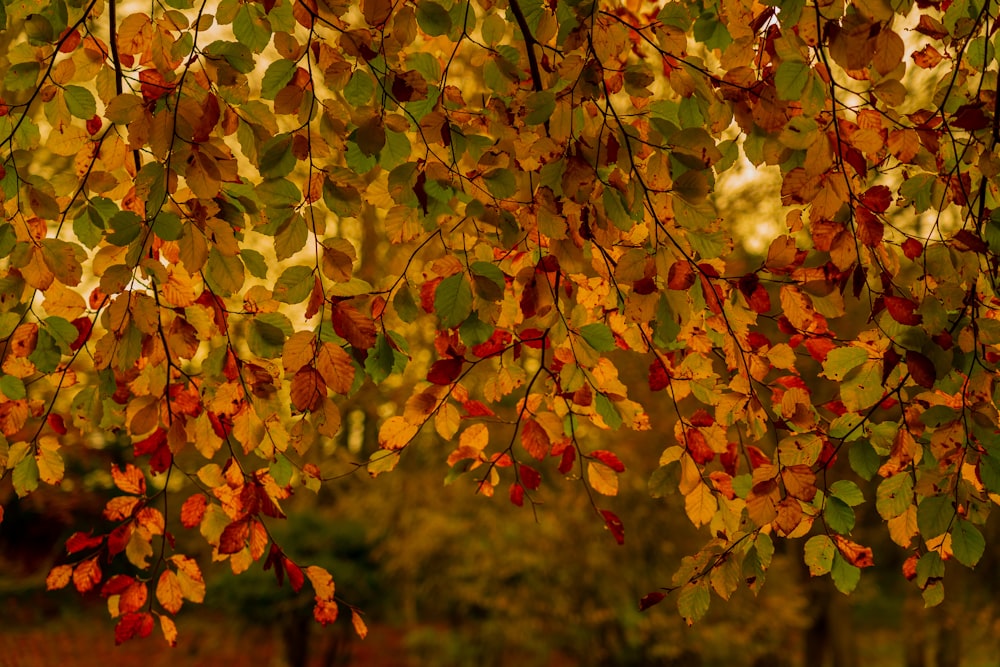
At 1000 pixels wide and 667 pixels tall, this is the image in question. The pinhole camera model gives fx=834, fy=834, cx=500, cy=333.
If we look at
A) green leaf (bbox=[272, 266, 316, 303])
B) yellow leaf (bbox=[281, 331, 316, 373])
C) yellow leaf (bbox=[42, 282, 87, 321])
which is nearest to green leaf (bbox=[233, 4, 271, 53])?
green leaf (bbox=[272, 266, 316, 303])

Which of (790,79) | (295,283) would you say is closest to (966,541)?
(790,79)

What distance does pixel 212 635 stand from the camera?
1063cm

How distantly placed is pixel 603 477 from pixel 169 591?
3.78 feet

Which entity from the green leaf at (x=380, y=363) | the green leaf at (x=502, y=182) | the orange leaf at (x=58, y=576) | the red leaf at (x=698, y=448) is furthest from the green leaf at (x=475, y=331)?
the orange leaf at (x=58, y=576)

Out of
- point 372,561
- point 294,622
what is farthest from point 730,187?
point 294,622

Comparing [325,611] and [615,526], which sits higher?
[615,526]

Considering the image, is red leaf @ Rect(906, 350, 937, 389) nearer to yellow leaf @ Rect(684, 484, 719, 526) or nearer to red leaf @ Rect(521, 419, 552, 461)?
yellow leaf @ Rect(684, 484, 719, 526)

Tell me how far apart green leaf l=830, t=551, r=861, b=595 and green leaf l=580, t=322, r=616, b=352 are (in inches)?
25.8

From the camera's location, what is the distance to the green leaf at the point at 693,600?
169 centimetres

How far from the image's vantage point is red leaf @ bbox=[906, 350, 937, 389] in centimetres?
150

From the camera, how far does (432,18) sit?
1.50 meters

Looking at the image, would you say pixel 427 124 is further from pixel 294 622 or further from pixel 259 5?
pixel 294 622

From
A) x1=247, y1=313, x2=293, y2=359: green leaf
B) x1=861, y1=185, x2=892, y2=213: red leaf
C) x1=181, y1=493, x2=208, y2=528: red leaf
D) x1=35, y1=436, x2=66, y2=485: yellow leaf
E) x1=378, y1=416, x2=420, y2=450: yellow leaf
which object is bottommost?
x1=181, y1=493, x2=208, y2=528: red leaf

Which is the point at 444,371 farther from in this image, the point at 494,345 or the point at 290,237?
the point at 290,237
